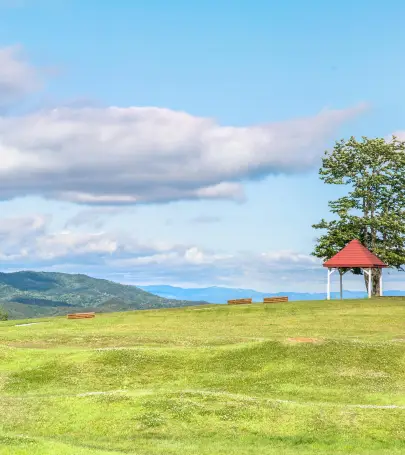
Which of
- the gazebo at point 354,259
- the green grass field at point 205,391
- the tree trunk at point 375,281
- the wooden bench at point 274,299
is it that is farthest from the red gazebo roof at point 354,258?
the green grass field at point 205,391

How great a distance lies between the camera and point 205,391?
3434cm

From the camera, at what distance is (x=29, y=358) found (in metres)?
44.0

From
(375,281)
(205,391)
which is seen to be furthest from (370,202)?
(205,391)

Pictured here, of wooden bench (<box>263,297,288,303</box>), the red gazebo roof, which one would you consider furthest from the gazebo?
wooden bench (<box>263,297,288,303</box>)

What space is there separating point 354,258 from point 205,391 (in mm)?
57004

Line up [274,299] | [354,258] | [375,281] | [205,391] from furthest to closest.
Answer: [375,281], [354,258], [274,299], [205,391]

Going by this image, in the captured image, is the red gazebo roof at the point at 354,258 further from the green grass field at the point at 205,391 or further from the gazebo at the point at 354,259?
the green grass field at the point at 205,391

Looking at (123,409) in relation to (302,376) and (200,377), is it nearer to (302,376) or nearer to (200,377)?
(200,377)

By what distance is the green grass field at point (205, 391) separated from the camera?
27562 millimetres

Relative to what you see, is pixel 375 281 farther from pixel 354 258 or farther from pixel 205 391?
pixel 205 391

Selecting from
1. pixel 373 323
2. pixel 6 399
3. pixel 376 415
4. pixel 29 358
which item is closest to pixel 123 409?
pixel 6 399

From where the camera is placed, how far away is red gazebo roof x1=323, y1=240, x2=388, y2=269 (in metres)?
87.1

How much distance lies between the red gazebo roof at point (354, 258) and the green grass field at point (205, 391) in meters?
25.5

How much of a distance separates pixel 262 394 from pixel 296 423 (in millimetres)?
6863
